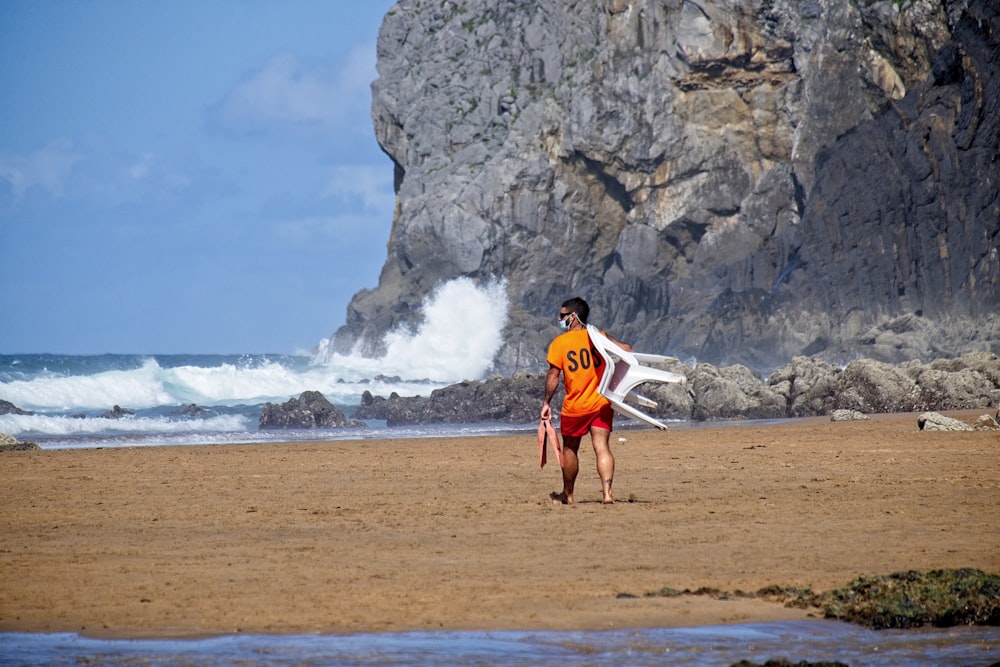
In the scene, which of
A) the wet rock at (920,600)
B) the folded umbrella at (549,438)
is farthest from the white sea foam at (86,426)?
the wet rock at (920,600)

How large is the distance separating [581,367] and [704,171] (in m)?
73.6

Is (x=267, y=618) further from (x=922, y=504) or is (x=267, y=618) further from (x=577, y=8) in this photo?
(x=577, y=8)

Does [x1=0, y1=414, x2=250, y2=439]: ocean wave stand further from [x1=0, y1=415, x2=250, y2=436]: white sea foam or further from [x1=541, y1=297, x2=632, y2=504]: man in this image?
[x1=541, y1=297, x2=632, y2=504]: man

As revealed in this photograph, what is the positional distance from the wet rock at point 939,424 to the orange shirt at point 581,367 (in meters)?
9.73

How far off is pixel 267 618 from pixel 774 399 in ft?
86.9

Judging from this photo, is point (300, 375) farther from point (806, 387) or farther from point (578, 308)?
point (578, 308)

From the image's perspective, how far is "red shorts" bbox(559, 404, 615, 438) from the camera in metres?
10.9

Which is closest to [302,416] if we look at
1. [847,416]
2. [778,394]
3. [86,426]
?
[86,426]

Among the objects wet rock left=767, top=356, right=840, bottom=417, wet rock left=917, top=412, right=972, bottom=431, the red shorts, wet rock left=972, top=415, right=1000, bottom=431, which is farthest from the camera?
wet rock left=767, top=356, right=840, bottom=417

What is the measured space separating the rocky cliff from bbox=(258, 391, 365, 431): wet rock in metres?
26.9

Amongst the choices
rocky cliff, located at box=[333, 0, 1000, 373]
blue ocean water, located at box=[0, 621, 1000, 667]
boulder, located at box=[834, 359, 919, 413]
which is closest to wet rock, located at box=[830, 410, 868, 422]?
boulder, located at box=[834, 359, 919, 413]

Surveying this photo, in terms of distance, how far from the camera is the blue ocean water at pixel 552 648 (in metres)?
5.93

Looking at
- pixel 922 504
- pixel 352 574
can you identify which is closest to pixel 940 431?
pixel 922 504

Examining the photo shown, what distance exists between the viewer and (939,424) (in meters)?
19.1
